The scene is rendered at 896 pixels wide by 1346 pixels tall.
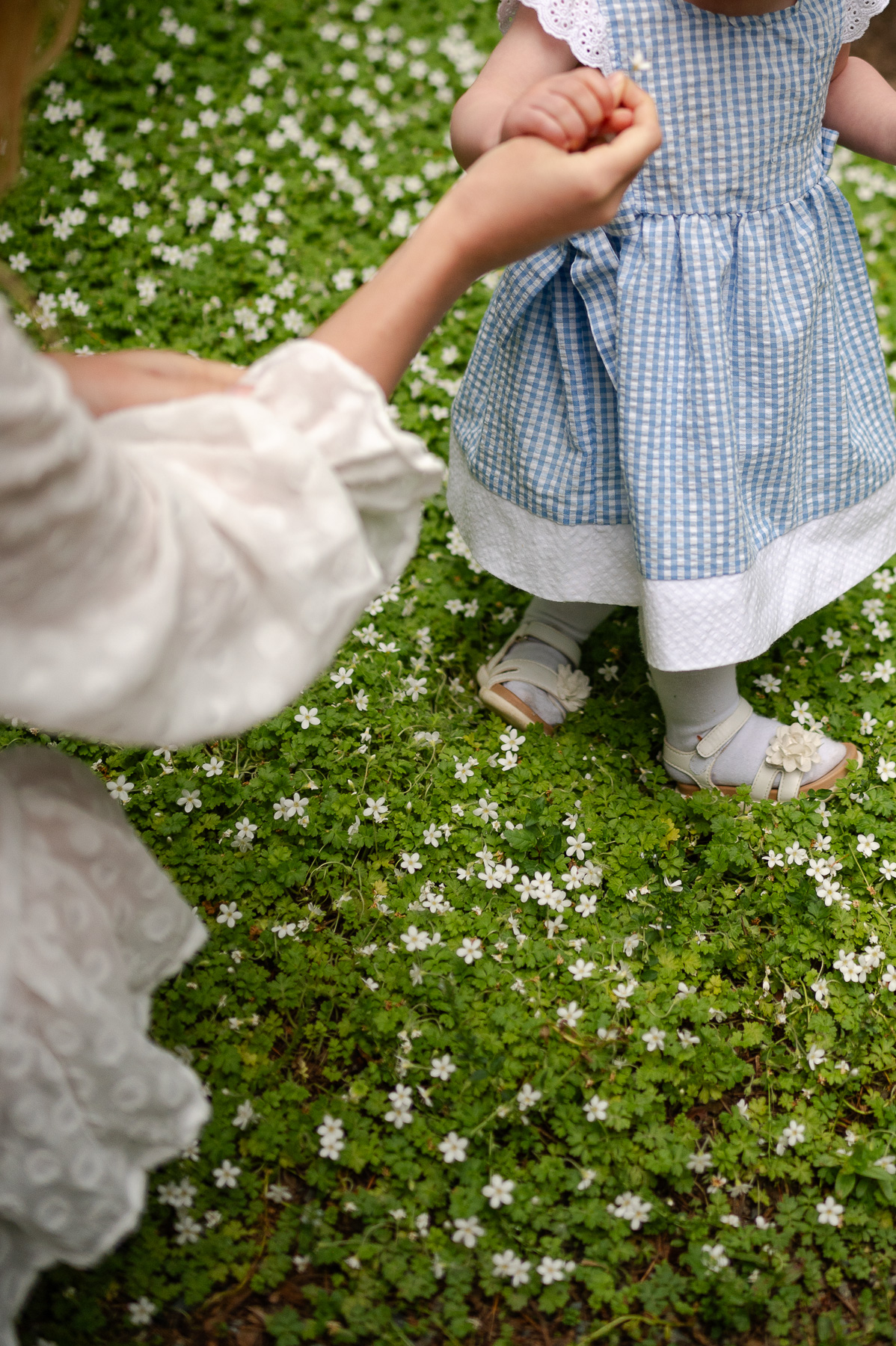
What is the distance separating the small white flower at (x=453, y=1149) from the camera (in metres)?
1.96

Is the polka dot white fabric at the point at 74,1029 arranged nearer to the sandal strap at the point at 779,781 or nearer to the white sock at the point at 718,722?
the white sock at the point at 718,722

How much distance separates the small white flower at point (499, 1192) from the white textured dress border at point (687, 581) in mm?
1042

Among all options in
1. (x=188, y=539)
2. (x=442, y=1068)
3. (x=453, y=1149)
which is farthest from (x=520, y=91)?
(x=453, y=1149)

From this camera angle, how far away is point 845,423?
2174 mm

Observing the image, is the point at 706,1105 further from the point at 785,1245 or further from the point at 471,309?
the point at 471,309

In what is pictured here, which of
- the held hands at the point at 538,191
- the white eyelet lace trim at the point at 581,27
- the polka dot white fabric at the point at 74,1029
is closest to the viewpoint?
the polka dot white fabric at the point at 74,1029

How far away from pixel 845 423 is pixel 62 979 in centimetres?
184

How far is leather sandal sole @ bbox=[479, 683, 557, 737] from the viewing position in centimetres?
262

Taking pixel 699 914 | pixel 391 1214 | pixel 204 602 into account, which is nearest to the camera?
pixel 204 602

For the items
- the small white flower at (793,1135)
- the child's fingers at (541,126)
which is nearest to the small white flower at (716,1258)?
the small white flower at (793,1135)

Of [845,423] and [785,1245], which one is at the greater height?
[845,423]

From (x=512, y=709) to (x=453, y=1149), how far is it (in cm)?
106

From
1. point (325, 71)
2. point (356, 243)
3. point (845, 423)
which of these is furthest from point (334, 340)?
point (325, 71)

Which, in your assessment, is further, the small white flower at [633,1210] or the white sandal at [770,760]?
the white sandal at [770,760]
